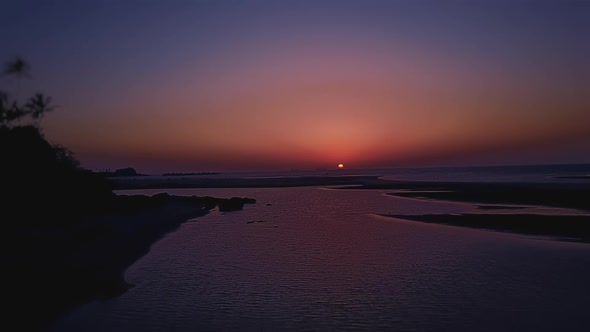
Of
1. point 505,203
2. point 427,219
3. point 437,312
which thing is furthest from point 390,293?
point 505,203

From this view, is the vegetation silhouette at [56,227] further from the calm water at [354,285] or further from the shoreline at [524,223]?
the shoreline at [524,223]

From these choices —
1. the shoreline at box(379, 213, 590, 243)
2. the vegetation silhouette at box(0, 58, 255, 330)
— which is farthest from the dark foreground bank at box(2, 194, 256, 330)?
the shoreline at box(379, 213, 590, 243)

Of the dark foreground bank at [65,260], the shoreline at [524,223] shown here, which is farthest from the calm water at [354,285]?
the shoreline at [524,223]

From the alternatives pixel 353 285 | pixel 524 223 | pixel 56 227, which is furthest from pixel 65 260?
pixel 524 223

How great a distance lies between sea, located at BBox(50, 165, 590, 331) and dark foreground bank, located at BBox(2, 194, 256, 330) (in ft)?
2.34

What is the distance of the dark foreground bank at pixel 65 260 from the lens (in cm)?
1330

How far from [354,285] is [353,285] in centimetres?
3

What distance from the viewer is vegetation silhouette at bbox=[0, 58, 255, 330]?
1432 centimetres

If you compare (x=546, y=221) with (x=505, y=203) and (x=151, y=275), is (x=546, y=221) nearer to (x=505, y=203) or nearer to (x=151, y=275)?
(x=505, y=203)

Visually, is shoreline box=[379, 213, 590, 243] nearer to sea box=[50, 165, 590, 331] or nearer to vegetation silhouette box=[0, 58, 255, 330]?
sea box=[50, 165, 590, 331]

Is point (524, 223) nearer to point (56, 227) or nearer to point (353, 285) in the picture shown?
point (353, 285)

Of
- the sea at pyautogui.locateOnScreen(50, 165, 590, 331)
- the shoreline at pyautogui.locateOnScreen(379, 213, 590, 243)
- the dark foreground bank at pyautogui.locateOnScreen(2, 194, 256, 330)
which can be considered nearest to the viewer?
the sea at pyautogui.locateOnScreen(50, 165, 590, 331)

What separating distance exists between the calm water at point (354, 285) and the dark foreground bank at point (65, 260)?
0.78 m

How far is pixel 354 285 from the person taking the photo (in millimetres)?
15836
